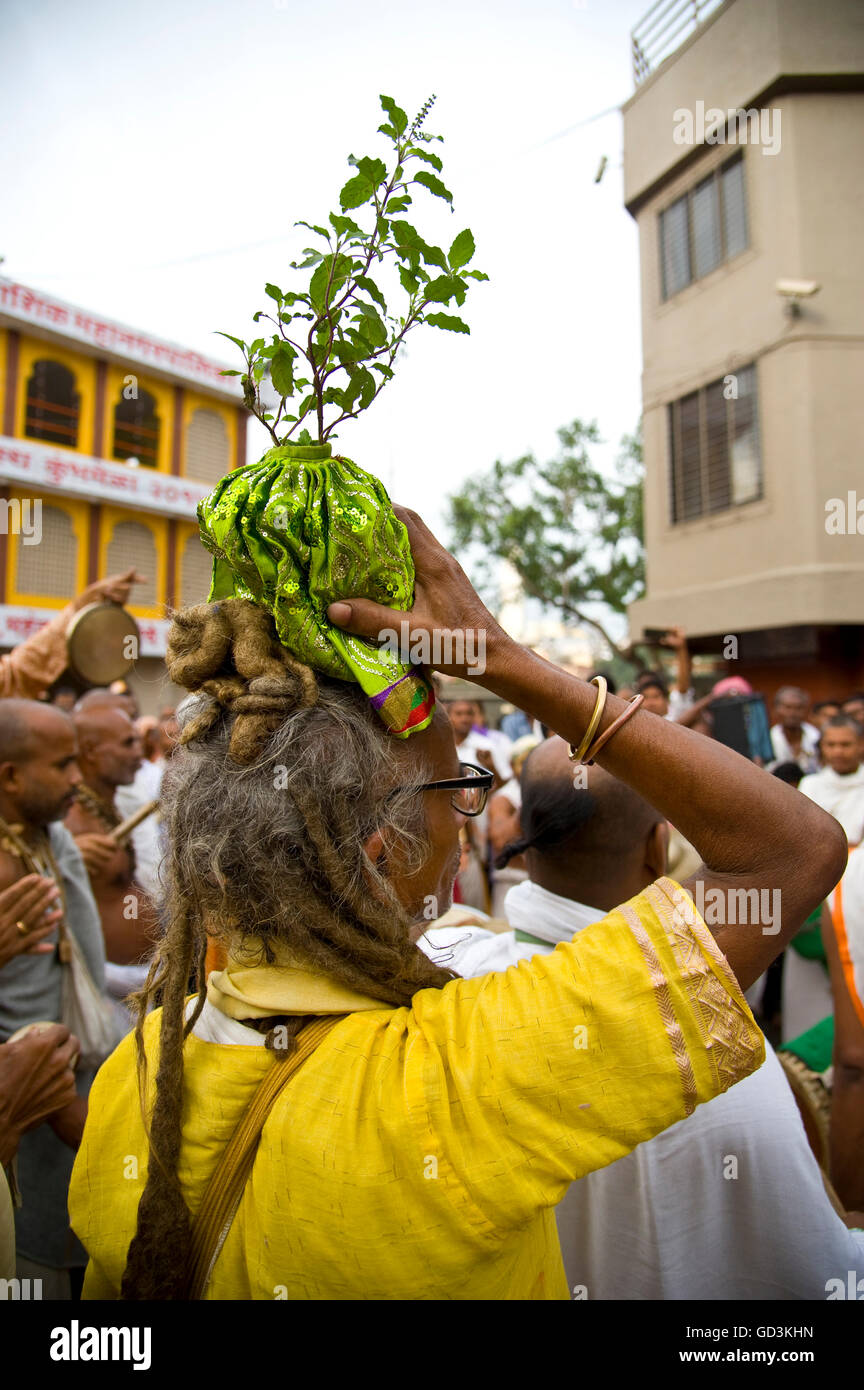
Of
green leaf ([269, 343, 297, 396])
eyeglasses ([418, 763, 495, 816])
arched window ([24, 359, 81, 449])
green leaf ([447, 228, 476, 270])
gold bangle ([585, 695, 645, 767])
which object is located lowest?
eyeglasses ([418, 763, 495, 816])

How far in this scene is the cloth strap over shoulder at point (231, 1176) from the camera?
117 centimetres

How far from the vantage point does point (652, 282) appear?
13.6 meters

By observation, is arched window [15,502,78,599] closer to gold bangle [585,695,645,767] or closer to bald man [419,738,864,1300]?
bald man [419,738,864,1300]

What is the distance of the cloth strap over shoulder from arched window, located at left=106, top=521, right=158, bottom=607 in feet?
61.1

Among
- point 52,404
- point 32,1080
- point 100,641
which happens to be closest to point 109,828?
point 100,641

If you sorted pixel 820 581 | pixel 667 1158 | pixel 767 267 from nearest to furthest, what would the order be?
1. pixel 667 1158
2. pixel 820 581
3. pixel 767 267

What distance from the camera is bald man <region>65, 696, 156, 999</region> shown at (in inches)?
161

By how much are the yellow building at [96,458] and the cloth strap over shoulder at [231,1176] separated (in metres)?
15.4

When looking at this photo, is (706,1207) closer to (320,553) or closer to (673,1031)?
(673,1031)

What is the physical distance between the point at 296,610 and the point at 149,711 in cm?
1912

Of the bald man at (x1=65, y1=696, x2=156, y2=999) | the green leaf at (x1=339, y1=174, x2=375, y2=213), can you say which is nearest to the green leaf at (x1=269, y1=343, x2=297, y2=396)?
the green leaf at (x1=339, y1=174, x2=375, y2=213)

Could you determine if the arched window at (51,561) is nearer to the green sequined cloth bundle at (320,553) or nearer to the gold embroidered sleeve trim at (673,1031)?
the green sequined cloth bundle at (320,553)
